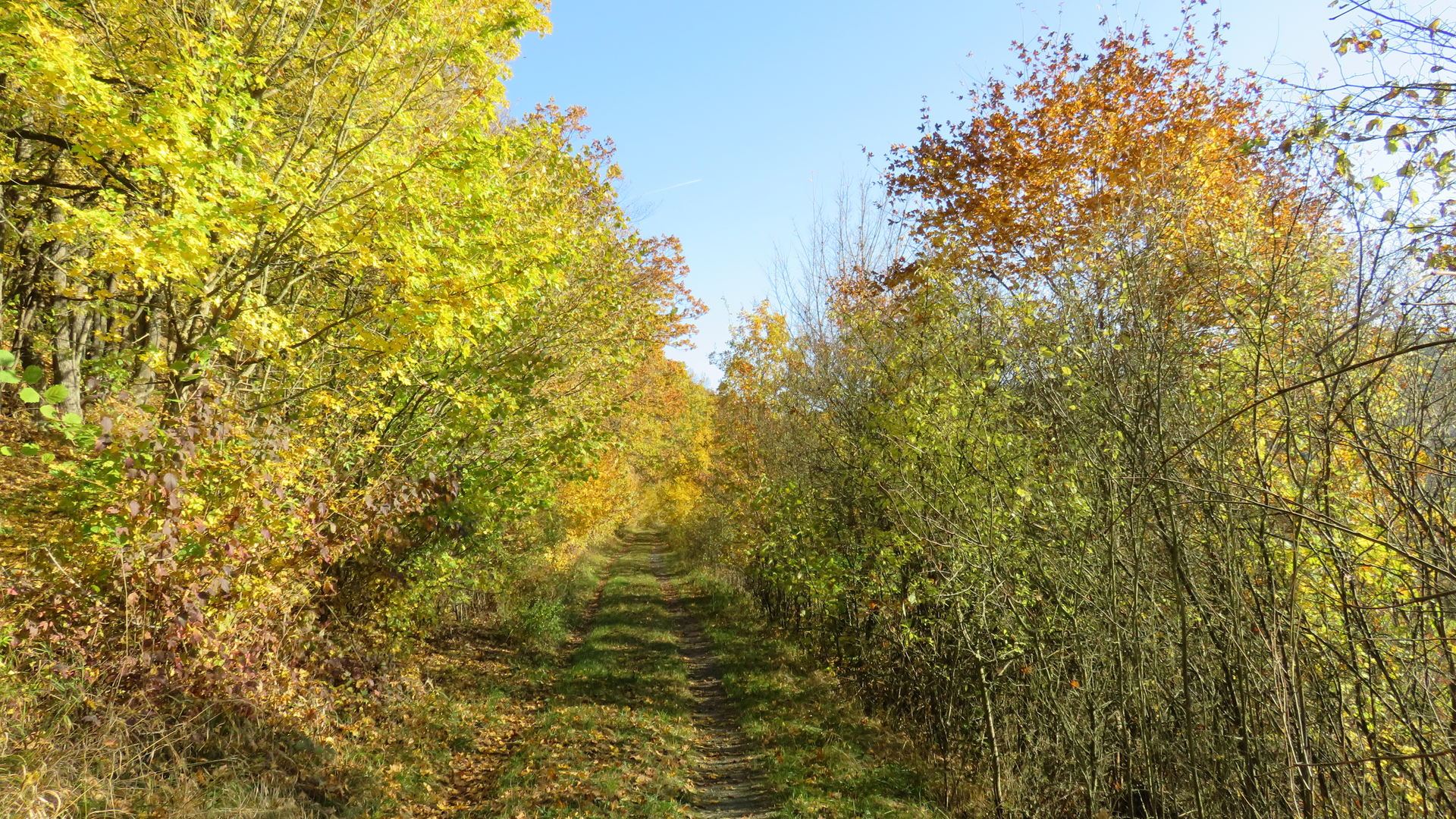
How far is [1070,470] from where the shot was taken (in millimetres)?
4750

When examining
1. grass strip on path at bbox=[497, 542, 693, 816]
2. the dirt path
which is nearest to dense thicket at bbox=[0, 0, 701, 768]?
grass strip on path at bbox=[497, 542, 693, 816]

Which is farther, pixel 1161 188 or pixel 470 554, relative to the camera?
pixel 470 554

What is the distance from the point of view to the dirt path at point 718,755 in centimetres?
689

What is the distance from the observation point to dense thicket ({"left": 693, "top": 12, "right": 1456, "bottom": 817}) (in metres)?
3.09

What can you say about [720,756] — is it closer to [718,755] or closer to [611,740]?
[718,755]

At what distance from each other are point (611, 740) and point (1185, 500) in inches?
292

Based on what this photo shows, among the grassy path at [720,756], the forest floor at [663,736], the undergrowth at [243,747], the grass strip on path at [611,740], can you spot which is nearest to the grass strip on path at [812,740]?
the forest floor at [663,736]

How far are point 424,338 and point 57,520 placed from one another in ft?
10.7

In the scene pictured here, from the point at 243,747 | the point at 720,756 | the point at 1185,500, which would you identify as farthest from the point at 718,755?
the point at 1185,500

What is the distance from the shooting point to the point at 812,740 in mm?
8383

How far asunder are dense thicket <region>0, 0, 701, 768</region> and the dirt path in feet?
13.7

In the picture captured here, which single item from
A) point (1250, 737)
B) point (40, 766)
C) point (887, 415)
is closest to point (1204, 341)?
point (1250, 737)

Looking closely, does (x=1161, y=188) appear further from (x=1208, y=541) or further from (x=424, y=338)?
(x=424, y=338)

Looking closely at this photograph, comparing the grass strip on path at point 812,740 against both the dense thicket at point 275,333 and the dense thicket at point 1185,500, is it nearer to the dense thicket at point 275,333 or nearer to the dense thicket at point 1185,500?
the dense thicket at point 1185,500
